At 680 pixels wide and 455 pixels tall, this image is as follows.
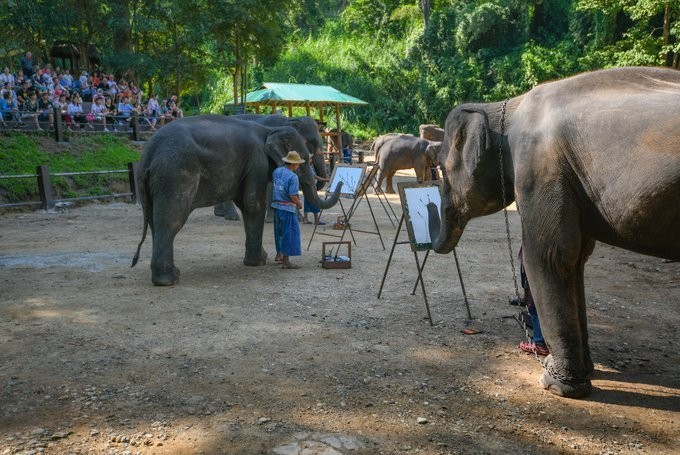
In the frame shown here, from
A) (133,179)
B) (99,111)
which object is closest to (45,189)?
(133,179)

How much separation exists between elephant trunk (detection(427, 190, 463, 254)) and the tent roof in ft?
63.9

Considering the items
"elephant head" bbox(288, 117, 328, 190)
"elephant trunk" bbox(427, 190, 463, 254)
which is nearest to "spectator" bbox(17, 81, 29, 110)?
"elephant head" bbox(288, 117, 328, 190)

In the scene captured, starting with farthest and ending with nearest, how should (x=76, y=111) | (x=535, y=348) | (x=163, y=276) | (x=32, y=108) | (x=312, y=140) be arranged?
(x=76, y=111)
(x=32, y=108)
(x=312, y=140)
(x=163, y=276)
(x=535, y=348)

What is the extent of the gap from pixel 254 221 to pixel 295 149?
122 centimetres

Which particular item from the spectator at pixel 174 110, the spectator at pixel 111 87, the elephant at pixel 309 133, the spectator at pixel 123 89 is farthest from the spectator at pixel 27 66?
the elephant at pixel 309 133

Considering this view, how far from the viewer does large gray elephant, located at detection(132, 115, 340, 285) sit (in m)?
7.04

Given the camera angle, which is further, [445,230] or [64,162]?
[64,162]

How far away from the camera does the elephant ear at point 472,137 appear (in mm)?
4422

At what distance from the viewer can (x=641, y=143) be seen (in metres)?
3.46

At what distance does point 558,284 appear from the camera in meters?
4.01

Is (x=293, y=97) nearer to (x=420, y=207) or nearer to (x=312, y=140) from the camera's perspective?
(x=312, y=140)

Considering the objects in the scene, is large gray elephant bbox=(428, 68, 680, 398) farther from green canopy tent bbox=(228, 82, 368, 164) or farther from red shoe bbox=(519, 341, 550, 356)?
green canopy tent bbox=(228, 82, 368, 164)

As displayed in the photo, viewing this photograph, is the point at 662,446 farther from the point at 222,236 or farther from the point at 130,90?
the point at 130,90

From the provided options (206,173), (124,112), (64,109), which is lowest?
(206,173)
